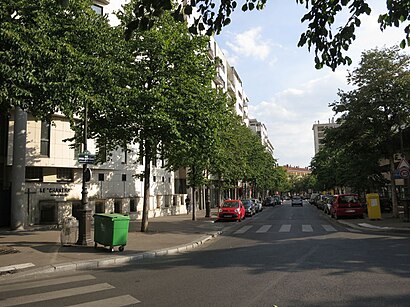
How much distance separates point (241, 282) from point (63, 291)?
343 centimetres

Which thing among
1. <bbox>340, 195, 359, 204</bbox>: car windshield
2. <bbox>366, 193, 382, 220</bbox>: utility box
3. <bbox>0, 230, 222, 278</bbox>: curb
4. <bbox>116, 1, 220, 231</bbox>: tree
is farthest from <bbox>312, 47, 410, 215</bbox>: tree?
<bbox>0, 230, 222, 278</bbox>: curb

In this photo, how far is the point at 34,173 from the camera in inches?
846

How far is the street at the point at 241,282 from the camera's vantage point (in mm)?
6148

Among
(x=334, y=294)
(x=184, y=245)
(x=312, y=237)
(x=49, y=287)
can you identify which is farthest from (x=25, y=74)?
(x=312, y=237)

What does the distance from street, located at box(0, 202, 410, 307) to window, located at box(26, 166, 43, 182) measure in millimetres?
13632

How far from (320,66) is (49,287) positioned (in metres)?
6.62

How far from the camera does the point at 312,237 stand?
15125mm

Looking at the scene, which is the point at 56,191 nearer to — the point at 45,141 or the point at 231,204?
the point at 45,141

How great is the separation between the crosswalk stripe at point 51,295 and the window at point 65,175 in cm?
1651

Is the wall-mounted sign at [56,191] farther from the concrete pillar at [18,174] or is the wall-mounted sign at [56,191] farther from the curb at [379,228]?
the curb at [379,228]

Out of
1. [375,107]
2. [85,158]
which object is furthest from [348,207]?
[85,158]

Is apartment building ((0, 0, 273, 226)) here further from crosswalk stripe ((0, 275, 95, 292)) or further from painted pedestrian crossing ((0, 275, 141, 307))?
painted pedestrian crossing ((0, 275, 141, 307))

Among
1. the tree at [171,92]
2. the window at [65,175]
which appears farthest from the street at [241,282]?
the window at [65,175]

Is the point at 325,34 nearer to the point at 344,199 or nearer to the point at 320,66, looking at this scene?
the point at 320,66
